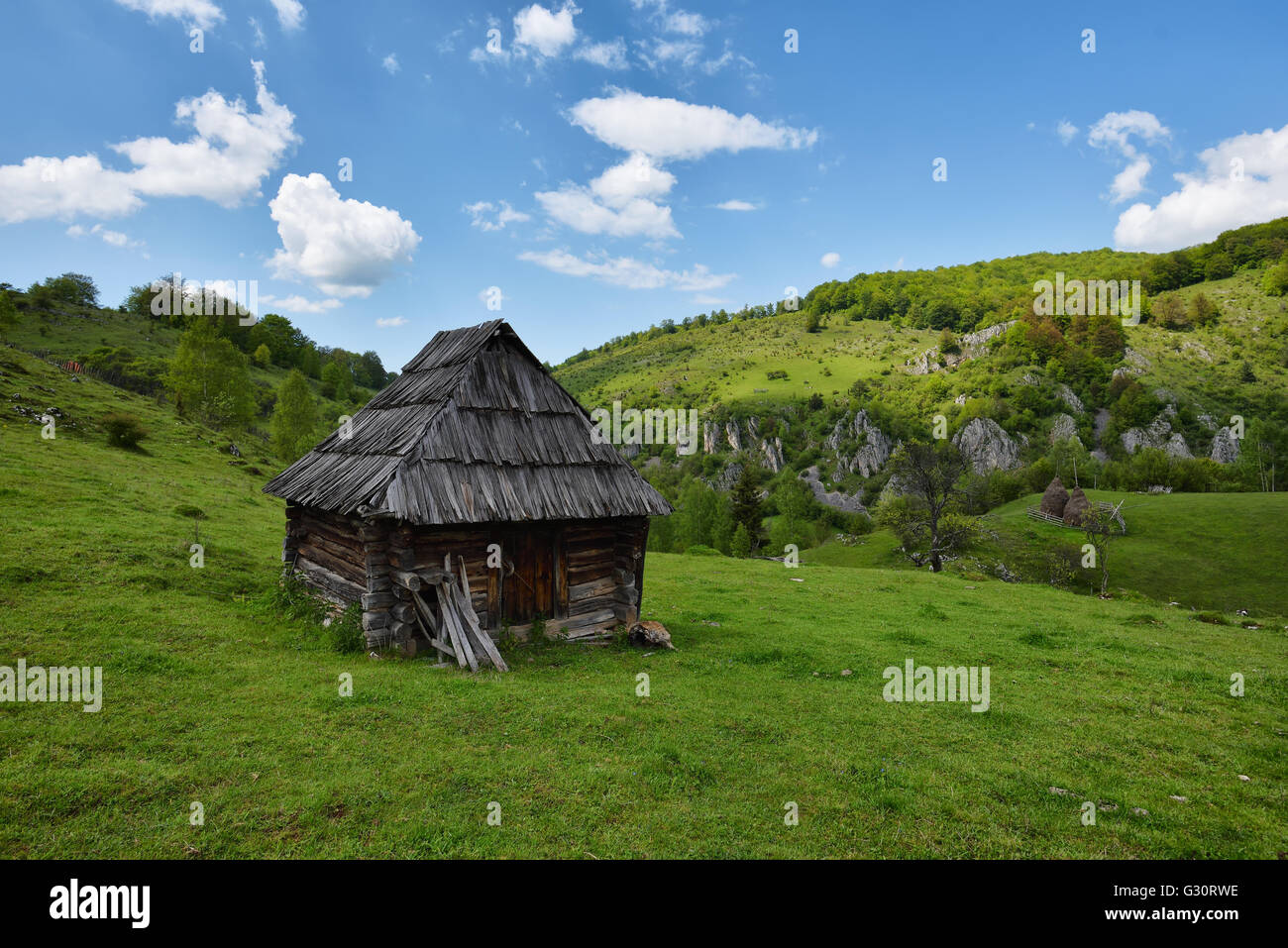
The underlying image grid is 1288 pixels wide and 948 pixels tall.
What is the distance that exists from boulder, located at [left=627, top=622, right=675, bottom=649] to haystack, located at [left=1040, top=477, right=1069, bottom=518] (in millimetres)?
55465

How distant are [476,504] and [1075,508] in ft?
191

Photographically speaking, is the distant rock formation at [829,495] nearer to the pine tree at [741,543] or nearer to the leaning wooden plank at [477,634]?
the pine tree at [741,543]

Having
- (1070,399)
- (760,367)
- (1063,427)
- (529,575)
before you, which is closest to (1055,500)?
(529,575)

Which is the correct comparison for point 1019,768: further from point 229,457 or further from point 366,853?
point 229,457

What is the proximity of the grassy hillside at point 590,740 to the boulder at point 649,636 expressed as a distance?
541mm

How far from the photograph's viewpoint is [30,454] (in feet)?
74.4

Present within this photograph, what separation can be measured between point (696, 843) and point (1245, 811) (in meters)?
7.17

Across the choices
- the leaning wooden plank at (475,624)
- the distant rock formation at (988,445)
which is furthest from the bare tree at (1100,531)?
the distant rock formation at (988,445)

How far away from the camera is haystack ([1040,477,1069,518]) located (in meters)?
54.3

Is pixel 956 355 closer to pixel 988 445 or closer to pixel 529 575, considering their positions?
pixel 988 445

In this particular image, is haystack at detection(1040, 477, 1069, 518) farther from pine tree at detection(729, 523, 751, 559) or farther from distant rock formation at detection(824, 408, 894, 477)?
distant rock formation at detection(824, 408, 894, 477)

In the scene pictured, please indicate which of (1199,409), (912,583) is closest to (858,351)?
(1199,409)

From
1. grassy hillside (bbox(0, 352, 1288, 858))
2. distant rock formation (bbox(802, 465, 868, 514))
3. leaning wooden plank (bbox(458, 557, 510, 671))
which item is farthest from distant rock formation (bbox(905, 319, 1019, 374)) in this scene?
leaning wooden plank (bbox(458, 557, 510, 671))

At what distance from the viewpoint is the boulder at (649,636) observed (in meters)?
14.1
